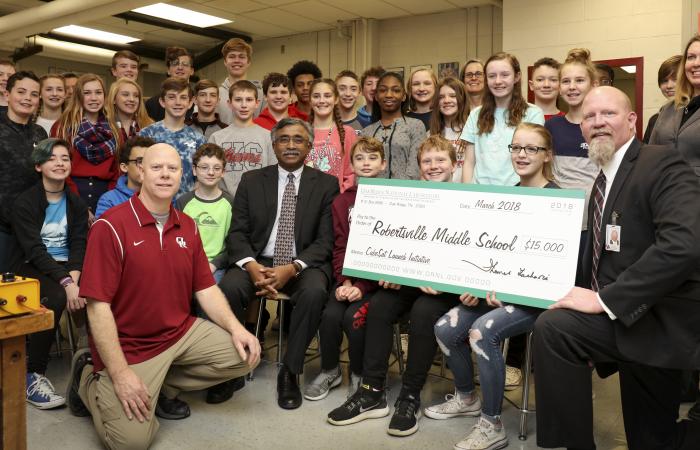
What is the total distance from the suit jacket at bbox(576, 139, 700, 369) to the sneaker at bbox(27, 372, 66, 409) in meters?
2.61

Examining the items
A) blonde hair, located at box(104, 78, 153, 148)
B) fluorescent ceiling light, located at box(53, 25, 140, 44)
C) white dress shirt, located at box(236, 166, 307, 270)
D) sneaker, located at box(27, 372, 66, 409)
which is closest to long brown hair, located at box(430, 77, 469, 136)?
white dress shirt, located at box(236, 166, 307, 270)

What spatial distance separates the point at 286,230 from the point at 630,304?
6.52 ft

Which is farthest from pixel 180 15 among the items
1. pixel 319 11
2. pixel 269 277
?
pixel 269 277

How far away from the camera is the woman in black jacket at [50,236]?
124 inches

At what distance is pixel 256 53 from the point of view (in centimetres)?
1079

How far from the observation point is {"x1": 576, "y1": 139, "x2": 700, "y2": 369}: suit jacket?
1964 millimetres

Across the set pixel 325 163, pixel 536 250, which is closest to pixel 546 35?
pixel 325 163

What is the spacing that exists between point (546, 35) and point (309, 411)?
5600mm

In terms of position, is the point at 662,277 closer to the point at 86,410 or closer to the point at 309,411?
the point at 309,411

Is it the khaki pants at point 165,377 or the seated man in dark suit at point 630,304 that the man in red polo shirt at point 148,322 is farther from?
the seated man in dark suit at point 630,304

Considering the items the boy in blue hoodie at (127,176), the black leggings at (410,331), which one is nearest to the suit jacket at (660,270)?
the black leggings at (410,331)

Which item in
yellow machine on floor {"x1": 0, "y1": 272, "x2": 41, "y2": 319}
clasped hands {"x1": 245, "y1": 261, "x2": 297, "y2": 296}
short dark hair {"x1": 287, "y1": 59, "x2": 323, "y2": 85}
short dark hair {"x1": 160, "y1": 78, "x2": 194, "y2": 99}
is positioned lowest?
clasped hands {"x1": 245, "y1": 261, "x2": 297, "y2": 296}

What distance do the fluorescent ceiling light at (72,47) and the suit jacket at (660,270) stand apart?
11.1m

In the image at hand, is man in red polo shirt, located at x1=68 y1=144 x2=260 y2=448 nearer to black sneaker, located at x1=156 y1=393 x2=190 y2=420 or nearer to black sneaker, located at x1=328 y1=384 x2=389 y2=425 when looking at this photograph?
black sneaker, located at x1=156 y1=393 x2=190 y2=420
